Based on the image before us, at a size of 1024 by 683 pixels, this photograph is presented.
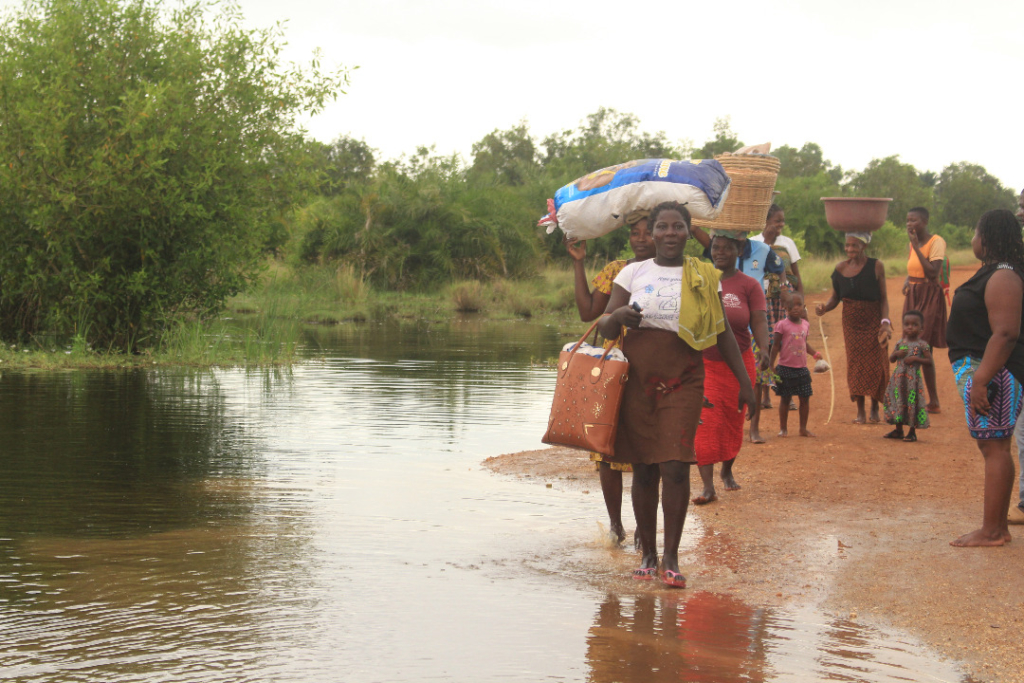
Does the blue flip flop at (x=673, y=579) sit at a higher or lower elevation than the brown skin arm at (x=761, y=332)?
lower

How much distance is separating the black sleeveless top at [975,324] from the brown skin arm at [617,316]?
5.62 feet

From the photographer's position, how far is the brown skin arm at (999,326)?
214 inches

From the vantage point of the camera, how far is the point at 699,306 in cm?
518

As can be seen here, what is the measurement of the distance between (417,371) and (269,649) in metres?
10.9

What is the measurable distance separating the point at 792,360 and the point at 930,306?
178cm

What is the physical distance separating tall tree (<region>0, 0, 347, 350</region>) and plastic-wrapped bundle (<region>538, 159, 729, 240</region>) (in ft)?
29.9

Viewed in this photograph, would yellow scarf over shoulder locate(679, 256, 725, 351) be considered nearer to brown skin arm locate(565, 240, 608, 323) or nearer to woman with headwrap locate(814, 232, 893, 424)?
brown skin arm locate(565, 240, 608, 323)

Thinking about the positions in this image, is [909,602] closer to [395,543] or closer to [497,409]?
[395,543]

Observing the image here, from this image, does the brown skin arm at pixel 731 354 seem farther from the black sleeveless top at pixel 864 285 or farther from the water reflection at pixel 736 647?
the black sleeveless top at pixel 864 285

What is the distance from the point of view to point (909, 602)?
4.78m

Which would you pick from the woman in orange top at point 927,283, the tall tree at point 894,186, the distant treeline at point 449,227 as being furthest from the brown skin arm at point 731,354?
the tall tree at point 894,186

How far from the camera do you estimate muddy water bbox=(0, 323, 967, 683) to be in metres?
3.98

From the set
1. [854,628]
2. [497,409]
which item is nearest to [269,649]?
[854,628]

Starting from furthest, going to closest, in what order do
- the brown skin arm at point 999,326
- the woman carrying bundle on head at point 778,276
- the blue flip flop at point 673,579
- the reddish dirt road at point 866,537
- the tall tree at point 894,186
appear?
the tall tree at point 894,186 < the woman carrying bundle on head at point 778,276 < the brown skin arm at point 999,326 < the blue flip flop at point 673,579 < the reddish dirt road at point 866,537
